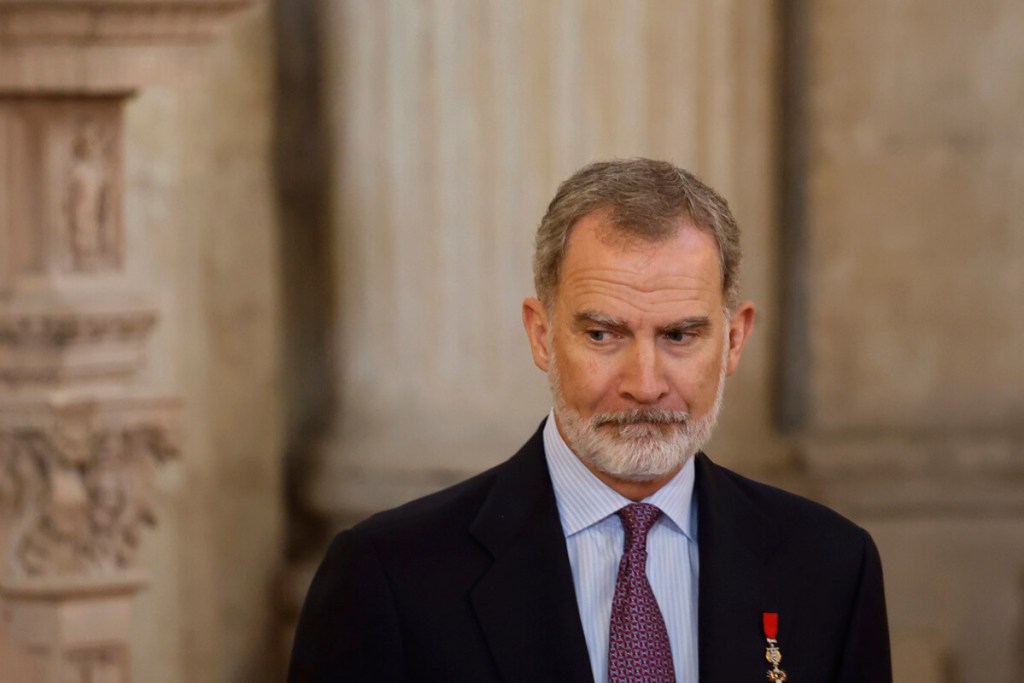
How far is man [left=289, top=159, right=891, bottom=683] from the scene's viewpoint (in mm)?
2188

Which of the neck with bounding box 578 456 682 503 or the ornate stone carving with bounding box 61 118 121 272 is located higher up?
the ornate stone carving with bounding box 61 118 121 272

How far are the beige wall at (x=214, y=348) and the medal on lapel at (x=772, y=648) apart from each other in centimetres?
292

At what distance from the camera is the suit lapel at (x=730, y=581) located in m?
2.22

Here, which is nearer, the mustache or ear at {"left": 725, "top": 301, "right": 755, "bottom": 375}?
the mustache

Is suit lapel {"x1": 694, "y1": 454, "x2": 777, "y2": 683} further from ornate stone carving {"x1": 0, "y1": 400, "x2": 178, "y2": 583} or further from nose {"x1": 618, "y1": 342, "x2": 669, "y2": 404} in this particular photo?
ornate stone carving {"x1": 0, "y1": 400, "x2": 178, "y2": 583}

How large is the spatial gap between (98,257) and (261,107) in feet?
4.40

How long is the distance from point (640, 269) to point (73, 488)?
2.14 meters

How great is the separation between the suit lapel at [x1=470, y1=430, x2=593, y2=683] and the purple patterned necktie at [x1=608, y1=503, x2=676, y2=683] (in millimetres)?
43

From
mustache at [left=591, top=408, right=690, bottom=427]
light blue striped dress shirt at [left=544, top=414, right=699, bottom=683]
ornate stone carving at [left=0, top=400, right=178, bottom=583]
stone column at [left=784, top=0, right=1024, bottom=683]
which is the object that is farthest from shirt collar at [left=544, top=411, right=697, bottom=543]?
stone column at [left=784, top=0, right=1024, bottom=683]

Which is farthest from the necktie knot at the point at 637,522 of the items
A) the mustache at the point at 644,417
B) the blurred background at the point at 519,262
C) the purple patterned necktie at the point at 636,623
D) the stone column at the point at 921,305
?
the stone column at the point at 921,305

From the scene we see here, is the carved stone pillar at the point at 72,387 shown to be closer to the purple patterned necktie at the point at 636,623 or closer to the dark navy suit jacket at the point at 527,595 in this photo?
the dark navy suit jacket at the point at 527,595

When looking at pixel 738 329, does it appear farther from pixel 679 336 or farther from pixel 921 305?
pixel 921 305

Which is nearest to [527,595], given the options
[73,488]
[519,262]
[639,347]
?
[639,347]

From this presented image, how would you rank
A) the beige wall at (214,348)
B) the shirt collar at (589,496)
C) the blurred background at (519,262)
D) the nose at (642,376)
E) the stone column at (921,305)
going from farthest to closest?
the stone column at (921,305) → the blurred background at (519,262) → the beige wall at (214,348) → the shirt collar at (589,496) → the nose at (642,376)
